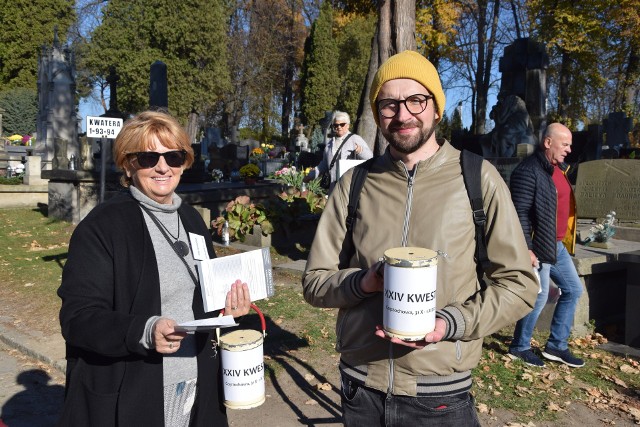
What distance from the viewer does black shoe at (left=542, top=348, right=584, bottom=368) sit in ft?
16.6

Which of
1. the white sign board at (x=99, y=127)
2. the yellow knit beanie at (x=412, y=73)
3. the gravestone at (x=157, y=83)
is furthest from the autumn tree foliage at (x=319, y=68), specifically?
the yellow knit beanie at (x=412, y=73)

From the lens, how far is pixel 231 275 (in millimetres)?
2070

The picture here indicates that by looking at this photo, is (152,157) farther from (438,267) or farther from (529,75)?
(529,75)

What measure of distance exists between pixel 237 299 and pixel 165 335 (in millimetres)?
287

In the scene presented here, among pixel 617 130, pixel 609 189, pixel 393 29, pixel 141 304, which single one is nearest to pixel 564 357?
pixel 141 304

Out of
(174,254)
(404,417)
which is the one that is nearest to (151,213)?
(174,254)

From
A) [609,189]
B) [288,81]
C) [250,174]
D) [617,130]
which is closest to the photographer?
[609,189]

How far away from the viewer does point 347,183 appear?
87.0 inches

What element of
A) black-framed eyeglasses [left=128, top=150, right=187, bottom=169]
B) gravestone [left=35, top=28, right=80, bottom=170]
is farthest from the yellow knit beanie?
gravestone [left=35, top=28, right=80, bottom=170]

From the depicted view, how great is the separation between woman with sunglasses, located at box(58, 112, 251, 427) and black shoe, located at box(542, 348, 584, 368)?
3711 mm

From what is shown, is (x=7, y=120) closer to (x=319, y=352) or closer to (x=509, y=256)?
(x=319, y=352)

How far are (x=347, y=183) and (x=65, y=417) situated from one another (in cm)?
128

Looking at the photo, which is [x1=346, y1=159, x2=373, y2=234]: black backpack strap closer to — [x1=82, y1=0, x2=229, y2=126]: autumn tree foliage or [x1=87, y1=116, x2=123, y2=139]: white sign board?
[x1=87, y1=116, x2=123, y2=139]: white sign board

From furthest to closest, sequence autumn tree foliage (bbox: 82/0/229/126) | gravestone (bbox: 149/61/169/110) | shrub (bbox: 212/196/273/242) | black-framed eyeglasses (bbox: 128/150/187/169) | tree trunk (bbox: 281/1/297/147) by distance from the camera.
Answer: tree trunk (bbox: 281/1/297/147) < autumn tree foliage (bbox: 82/0/229/126) < gravestone (bbox: 149/61/169/110) < shrub (bbox: 212/196/273/242) < black-framed eyeglasses (bbox: 128/150/187/169)
